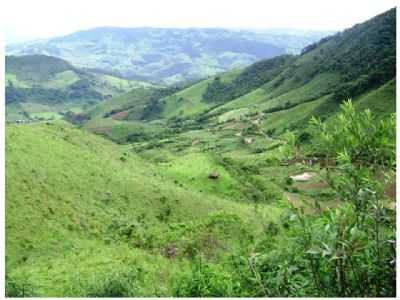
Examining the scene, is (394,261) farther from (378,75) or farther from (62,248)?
(378,75)

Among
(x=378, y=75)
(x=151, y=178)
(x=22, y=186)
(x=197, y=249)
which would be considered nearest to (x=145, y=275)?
(x=197, y=249)

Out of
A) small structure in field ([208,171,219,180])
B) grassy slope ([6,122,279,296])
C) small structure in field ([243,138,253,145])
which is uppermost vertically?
grassy slope ([6,122,279,296])

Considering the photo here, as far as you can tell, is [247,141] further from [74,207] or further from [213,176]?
[74,207]

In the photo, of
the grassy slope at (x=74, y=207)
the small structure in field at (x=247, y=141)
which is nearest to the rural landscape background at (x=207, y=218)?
the grassy slope at (x=74, y=207)

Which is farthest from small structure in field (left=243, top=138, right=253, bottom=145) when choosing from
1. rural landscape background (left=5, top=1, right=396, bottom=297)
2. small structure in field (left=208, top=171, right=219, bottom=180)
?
small structure in field (left=208, top=171, right=219, bottom=180)

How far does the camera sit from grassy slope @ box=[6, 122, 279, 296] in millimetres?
30203

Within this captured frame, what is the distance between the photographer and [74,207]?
39188mm

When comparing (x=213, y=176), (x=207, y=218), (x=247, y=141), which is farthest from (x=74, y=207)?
(x=247, y=141)

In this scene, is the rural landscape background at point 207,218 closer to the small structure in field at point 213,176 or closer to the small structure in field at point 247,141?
the small structure in field at point 213,176

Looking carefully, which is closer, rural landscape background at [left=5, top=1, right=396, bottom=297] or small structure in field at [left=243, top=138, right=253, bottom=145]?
rural landscape background at [left=5, top=1, right=396, bottom=297]

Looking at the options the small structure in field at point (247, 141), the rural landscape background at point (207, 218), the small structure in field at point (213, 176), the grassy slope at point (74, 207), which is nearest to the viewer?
the rural landscape background at point (207, 218)

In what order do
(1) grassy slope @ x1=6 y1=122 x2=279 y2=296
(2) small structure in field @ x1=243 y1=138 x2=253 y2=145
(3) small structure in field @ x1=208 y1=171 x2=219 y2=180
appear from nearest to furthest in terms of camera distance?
(1) grassy slope @ x1=6 y1=122 x2=279 y2=296, (3) small structure in field @ x1=208 y1=171 x2=219 y2=180, (2) small structure in field @ x1=243 y1=138 x2=253 y2=145

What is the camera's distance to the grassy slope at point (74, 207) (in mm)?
30203

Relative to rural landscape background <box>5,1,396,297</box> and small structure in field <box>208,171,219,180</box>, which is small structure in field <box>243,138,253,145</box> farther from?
small structure in field <box>208,171,219,180</box>
